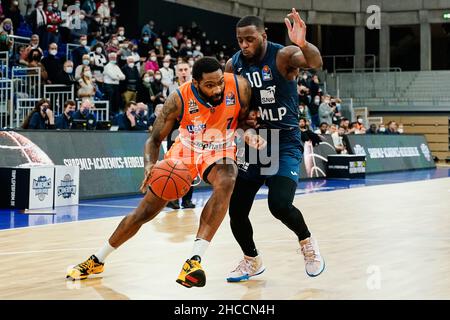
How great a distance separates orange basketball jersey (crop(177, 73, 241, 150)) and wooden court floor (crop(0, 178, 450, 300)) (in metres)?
1.14

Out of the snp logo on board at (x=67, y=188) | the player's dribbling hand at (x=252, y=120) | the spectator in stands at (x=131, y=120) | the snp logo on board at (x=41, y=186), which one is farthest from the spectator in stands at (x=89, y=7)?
the player's dribbling hand at (x=252, y=120)

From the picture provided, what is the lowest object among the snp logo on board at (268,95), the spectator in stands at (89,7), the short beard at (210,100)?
the short beard at (210,100)

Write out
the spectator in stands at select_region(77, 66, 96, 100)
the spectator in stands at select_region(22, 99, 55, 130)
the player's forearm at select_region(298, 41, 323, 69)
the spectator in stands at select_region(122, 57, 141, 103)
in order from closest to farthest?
the player's forearm at select_region(298, 41, 323, 69), the spectator in stands at select_region(22, 99, 55, 130), the spectator in stands at select_region(77, 66, 96, 100), the spectator in stands at select_region(122, 57, 141, 103)

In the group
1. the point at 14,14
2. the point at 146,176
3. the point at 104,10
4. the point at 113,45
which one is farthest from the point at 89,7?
the point at 146,176

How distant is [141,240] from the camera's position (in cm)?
799

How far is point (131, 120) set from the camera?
15719 mm

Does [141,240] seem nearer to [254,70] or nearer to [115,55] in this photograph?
[254,70]

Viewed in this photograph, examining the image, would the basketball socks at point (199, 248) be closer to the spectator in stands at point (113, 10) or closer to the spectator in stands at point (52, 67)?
the spectator in stands at point (52, 67)

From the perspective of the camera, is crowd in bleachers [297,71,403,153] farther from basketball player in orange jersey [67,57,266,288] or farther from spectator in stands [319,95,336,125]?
basketball player in orange jersey [67,57,266,288]

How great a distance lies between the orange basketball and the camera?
5.27 meters

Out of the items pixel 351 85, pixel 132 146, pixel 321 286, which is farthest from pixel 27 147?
pixel 351 85

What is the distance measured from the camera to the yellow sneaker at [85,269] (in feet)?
18.5

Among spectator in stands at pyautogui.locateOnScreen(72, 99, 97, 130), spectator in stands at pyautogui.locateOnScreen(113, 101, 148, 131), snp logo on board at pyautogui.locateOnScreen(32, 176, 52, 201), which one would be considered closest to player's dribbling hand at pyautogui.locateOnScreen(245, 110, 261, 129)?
snp logo on board at pyautogui.locateOnScreen(32, 176, 52, 201)

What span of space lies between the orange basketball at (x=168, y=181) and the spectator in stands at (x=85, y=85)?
1145cm
